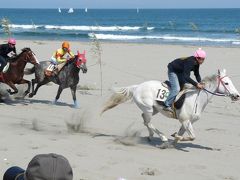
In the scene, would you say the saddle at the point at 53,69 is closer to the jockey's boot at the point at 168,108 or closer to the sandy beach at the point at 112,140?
the sandy beach at the point at 112,140

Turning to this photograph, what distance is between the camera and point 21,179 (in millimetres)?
3457

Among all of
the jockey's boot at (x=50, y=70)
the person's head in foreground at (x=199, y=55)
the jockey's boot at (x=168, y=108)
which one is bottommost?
the jockey's boot at (x=168, y=108)

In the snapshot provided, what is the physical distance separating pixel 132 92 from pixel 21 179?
7.11 meters

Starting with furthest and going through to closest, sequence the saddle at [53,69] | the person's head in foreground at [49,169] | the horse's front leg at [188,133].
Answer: the saddle at [53,69], the horse's front leg at [188,133], the person's head in foreground at [49,169]

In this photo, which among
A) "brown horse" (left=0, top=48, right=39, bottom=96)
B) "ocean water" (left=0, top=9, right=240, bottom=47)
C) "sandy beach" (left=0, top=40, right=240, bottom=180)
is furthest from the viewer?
"ocean water" (left=0, top=9, right=240, bottom=47)

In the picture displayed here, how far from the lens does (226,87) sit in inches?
387

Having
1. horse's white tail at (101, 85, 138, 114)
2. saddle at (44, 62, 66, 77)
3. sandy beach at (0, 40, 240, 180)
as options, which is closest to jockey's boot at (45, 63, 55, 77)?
saddle at (44, 62, 66, 77)

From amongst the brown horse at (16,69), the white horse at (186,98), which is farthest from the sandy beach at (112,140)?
the brown horse at (16,69)

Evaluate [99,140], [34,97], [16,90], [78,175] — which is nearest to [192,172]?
[78,175]

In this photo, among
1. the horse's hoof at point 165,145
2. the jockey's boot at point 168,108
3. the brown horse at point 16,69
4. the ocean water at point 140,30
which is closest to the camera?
the horse's hoof at point 165,145

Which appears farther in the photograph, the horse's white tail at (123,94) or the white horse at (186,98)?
the horse's white tail at (123,94)

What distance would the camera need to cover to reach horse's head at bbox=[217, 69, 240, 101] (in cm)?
979

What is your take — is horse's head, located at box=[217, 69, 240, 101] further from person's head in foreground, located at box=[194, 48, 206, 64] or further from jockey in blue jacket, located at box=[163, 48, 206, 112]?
person's head in foreground, located at box=[194, 48, 206, 64]

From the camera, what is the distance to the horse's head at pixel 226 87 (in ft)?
32.1
